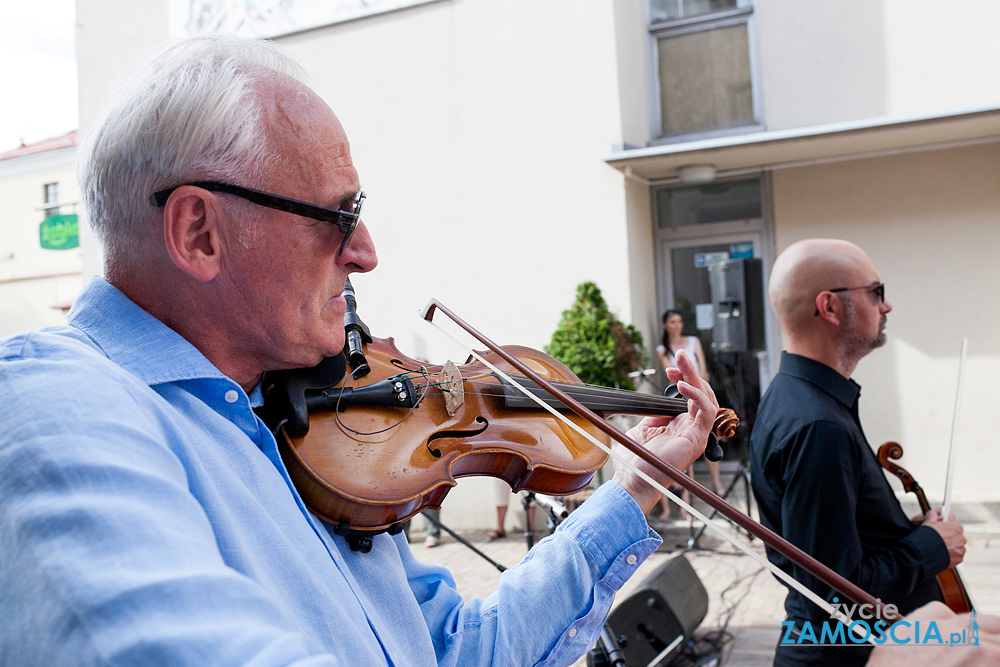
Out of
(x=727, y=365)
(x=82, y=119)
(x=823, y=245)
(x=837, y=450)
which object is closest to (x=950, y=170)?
(x=727, y=365)

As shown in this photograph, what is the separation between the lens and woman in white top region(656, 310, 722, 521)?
7559mm

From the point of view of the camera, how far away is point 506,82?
804 centimetres

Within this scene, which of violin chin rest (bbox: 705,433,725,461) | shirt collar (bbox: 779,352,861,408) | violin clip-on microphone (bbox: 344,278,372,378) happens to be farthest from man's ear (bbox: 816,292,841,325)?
violin clip-on microphone (bbox: 344,278,372,378)

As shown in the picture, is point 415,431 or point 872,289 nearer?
point 415,431

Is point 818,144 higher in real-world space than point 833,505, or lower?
higher

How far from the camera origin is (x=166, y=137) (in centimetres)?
108

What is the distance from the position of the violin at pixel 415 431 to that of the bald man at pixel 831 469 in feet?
1.98

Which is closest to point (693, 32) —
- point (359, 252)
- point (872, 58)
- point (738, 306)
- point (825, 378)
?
point (872, 58)

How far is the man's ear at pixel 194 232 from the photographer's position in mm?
1091

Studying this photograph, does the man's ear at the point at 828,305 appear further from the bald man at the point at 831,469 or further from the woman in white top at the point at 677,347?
the woman in white top at the point at 677,347

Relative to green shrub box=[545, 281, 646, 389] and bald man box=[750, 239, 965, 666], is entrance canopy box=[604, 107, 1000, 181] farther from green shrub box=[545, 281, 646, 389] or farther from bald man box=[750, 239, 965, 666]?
bald man box=[750, 239, 965, 666]

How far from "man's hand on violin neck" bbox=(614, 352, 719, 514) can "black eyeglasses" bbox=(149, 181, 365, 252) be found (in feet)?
2.33

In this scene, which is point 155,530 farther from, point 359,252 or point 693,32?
point 693,32

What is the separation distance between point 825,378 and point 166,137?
2129 mm
